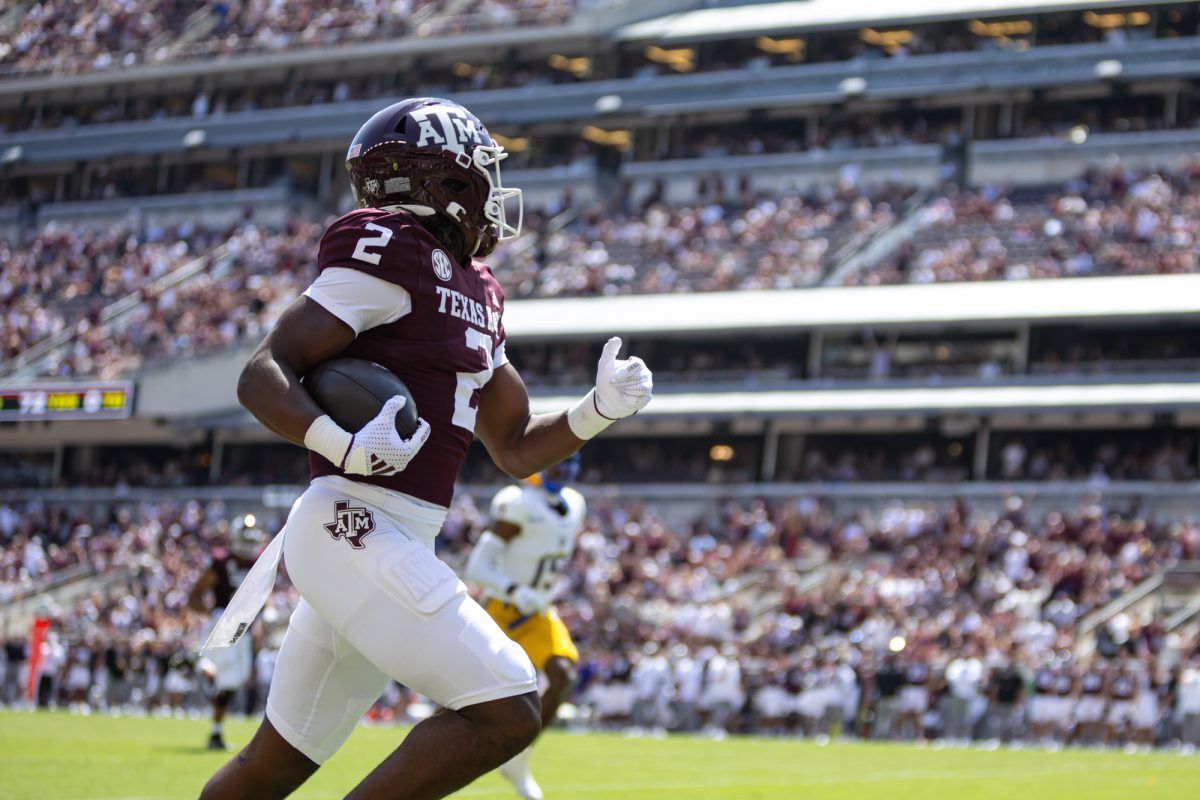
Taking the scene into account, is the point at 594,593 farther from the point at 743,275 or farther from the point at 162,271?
the point at 162,271

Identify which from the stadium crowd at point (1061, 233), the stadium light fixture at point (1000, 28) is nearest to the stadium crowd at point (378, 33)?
the stadium light fixture at point (1000, 28)

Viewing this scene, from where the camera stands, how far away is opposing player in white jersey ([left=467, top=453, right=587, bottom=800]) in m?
11.8

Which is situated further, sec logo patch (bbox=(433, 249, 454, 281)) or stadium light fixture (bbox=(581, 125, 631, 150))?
stadium light fixture (bbox=(581, 125, 631, 150))

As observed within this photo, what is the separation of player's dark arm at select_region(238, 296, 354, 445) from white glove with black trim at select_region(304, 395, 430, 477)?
0.05 m

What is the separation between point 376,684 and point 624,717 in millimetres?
22067

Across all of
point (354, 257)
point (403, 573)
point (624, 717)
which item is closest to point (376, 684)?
point (403, 573)

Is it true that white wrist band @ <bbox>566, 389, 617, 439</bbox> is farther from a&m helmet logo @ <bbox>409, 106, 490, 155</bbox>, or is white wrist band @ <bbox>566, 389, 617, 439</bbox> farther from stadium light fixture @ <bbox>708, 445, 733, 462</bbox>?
stadium light fixture @ <bbox>708, 445, 733, 462</bbox>

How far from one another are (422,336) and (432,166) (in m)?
0.58

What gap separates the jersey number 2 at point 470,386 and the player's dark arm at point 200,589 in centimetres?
1112

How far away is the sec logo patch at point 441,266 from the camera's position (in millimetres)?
5508

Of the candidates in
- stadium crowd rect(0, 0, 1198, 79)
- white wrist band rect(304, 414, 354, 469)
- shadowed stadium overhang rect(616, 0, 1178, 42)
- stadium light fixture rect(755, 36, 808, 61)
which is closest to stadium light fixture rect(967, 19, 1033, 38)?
stadium crowd rect(0, 0, 1198, 79)

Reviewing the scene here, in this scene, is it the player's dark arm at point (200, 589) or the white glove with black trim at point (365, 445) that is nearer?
the white glove with black trim at point (365, 445)

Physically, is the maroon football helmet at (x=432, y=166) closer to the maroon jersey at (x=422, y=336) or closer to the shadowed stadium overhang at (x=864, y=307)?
the maroon jersey at (x=422, y=336)

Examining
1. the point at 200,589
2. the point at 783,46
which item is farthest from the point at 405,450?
the point at 783,46
